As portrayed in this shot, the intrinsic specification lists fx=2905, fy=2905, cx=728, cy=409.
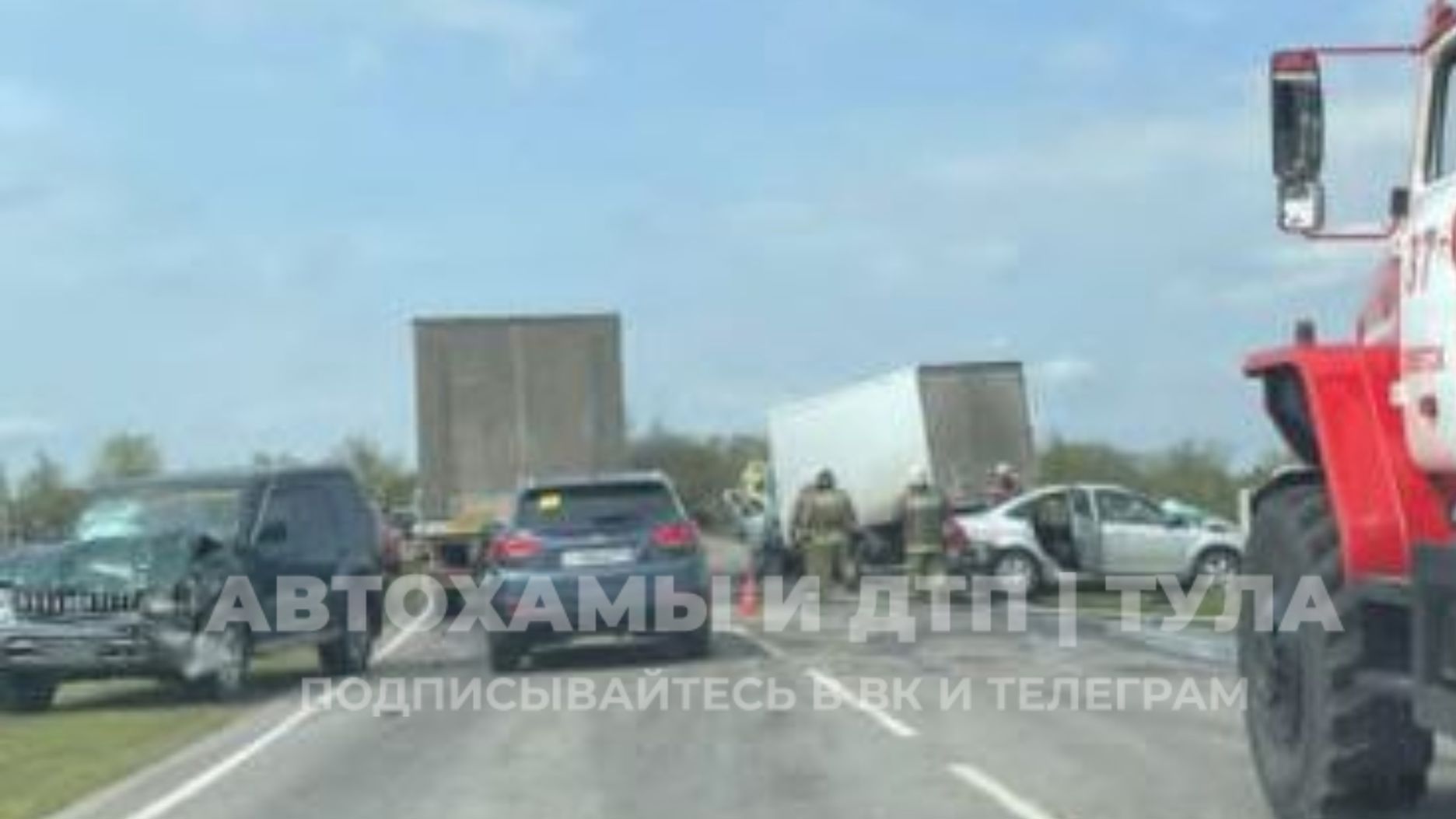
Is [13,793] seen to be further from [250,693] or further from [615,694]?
[250,693]

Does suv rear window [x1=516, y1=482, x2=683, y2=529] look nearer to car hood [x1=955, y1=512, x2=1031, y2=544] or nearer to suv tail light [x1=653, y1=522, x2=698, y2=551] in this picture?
suv tail light [x1=653, y1=522, x2=698, y2=551]

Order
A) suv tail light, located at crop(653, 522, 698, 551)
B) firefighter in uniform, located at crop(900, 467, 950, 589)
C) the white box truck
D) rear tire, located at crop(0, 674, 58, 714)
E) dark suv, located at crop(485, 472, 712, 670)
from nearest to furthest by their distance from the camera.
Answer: rear tire, located at crop(0, 674, 58, 714) < dark suv, located at crop(485, 472, 712, 670) < suv tail light, located at crop(653, 522, 698, 551) < firefighter in uniform, located at crop(900, 467, 950, 589) < the white box truck

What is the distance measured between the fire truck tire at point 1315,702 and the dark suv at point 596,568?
13.7 metres

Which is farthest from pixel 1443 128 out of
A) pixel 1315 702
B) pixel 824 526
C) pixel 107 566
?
pixel 824 526

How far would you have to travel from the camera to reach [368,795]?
15.5 metres

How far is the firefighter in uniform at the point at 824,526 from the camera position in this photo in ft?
125

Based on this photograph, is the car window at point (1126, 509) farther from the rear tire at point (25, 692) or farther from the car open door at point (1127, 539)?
the rear tire at point (25, 692)

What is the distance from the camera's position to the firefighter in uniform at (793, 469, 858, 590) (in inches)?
1503

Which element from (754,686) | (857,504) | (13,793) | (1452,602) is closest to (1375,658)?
(1452,602)

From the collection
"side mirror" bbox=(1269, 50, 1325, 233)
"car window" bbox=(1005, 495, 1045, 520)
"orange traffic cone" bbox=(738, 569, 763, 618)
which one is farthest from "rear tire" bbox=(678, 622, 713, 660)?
"side mirror" bbox=(1269, 50, 1325, 233)

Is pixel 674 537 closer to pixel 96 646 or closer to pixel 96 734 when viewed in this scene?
pixel 96 646

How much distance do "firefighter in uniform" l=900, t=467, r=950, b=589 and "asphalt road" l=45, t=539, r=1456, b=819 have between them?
13143 millimetres

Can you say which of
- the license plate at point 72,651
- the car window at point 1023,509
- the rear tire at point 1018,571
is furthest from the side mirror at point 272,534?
the car window at point 1023,509

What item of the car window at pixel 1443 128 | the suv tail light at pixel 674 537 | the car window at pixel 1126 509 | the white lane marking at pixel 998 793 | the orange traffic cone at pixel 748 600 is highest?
the car window at pixel 1443 128
